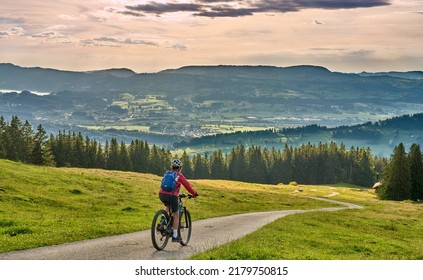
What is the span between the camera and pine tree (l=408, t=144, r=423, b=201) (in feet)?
410

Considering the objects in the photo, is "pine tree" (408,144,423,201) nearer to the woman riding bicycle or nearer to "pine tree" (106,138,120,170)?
"pine tree" (106,138,120,170)

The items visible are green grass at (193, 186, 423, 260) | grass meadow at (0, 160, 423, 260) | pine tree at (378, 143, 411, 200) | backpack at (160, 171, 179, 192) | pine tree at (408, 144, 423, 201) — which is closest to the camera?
green grass at (193, 186, 423, 260)

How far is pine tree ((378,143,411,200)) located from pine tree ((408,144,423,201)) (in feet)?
8.82

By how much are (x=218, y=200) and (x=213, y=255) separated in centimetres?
4789

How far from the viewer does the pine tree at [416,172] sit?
410ft

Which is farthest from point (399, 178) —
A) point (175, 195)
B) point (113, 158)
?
point (175, 195)

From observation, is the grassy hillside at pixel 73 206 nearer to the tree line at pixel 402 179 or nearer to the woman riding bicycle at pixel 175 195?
the woman riding bicycle at pixel 175 195

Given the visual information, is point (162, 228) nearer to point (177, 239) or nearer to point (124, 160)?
point (177, 239)

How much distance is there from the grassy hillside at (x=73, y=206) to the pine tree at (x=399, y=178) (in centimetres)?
5856

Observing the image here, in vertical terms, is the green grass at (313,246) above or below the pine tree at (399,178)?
above

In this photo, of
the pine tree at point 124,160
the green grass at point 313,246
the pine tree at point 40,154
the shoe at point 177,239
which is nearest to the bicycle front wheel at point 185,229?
the shoe at point 177,239

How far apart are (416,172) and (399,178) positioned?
6415 mm

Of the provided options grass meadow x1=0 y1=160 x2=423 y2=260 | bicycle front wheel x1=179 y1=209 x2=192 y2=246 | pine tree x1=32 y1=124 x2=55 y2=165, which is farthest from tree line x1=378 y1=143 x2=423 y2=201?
bicycle front wheel x1=179 y1=209 x2=192 y2=246
